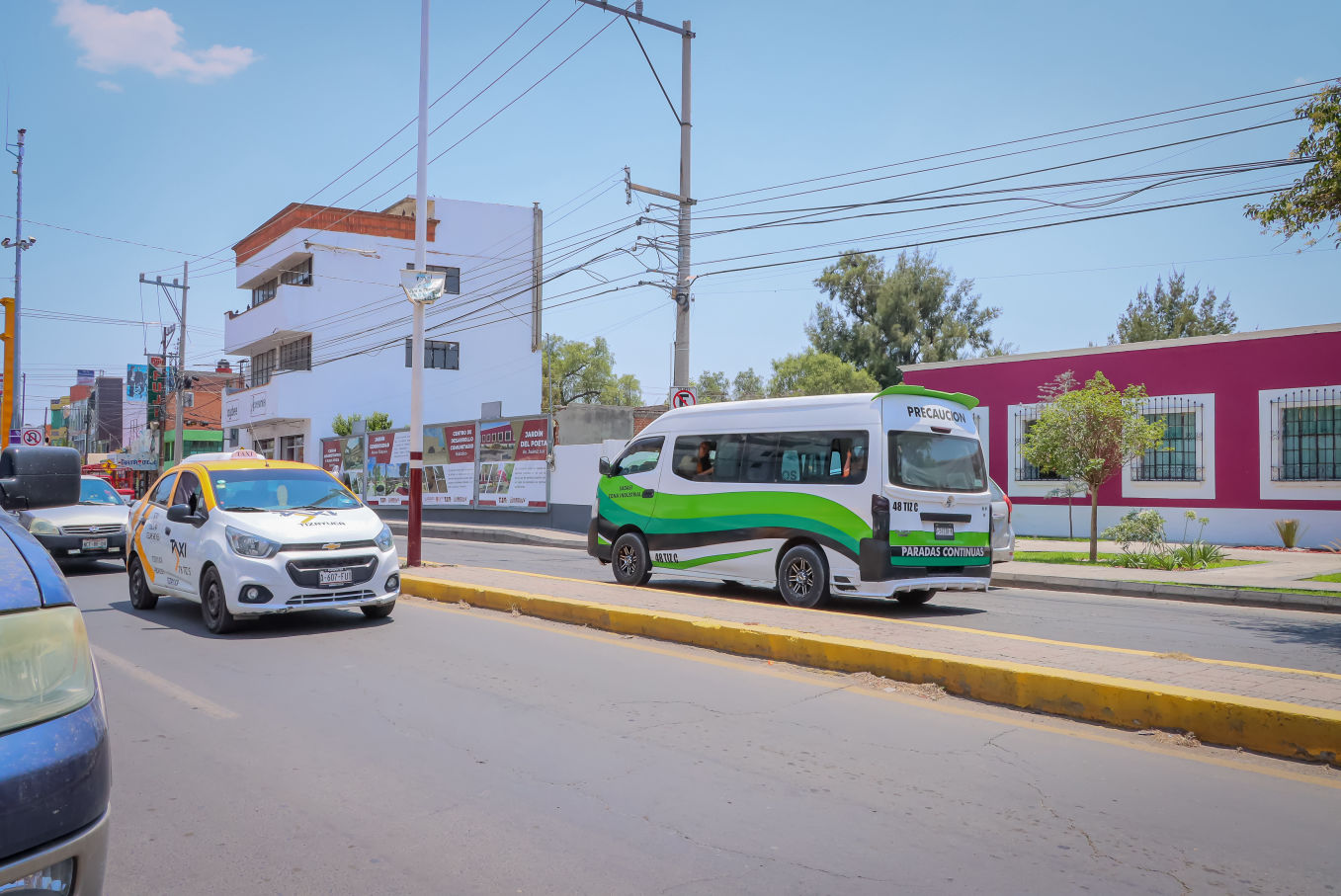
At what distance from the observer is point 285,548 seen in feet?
29.5

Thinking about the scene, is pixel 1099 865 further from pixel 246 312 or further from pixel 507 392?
pixel 246 312

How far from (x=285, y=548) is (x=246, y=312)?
40.8m

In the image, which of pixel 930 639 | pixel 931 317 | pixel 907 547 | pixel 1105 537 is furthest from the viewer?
pixel 931 317

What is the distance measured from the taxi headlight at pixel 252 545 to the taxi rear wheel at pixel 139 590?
2490 mm

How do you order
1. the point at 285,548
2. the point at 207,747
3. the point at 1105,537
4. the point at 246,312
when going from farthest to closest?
the point at 246,312 → the point at 1105,537 → the point at 285,548 → the point at 207,747

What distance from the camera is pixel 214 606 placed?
358 inches

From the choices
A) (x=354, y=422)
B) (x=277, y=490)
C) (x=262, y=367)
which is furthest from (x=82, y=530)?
(x=262, y=367)

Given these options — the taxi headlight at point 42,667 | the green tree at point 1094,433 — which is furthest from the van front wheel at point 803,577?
the taxi headlight at point 42,667

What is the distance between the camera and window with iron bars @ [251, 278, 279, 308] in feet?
153

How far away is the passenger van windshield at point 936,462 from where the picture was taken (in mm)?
10625

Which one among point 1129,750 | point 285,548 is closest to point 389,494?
point 285,548

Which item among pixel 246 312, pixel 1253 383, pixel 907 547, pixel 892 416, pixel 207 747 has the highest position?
pixel 246 312

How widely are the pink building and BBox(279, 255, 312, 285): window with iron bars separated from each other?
31731mm

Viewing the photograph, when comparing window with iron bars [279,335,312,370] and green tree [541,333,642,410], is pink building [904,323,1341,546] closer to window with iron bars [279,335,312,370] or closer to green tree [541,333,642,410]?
window with iron bars [279,335,312,370]
